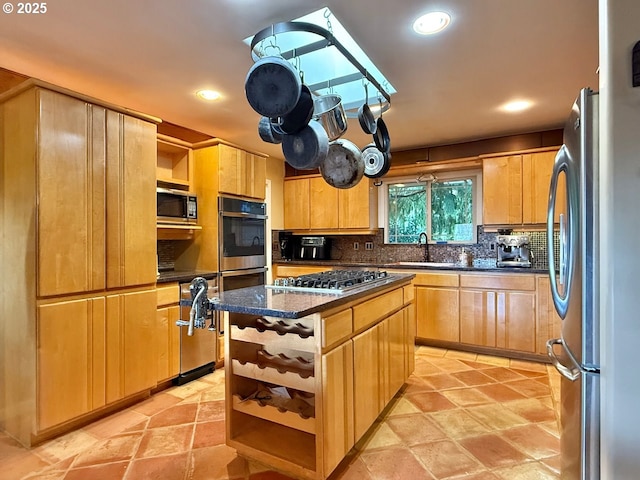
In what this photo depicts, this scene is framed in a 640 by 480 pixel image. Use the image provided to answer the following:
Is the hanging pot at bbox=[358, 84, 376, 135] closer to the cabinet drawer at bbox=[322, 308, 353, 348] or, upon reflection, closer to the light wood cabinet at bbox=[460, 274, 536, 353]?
the cabinet drawer at bbox=[322, 308, 353, 348]

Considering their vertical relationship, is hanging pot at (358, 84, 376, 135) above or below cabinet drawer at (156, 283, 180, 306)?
above

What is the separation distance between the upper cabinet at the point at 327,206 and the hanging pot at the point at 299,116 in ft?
8.84

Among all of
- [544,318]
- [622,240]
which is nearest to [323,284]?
[622,240]

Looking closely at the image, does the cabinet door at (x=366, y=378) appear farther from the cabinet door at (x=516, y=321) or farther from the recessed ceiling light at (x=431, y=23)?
the cabinet door at (x=516, y=321)

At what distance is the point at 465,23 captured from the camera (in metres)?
1.86

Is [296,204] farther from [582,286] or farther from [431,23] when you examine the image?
[582,286]

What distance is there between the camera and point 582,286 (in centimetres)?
129

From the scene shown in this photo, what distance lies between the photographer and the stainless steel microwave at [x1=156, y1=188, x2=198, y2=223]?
297 centimetres

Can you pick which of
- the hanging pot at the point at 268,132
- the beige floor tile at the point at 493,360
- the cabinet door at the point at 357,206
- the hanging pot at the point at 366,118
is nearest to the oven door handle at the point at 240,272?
the cabinet door at the point at 357,206

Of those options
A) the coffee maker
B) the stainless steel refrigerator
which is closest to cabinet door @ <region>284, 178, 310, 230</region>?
the coffee maker

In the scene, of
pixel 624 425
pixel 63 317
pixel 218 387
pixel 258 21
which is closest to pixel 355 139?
pixel 258 21

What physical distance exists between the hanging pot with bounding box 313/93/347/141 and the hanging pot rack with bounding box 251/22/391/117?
244mm

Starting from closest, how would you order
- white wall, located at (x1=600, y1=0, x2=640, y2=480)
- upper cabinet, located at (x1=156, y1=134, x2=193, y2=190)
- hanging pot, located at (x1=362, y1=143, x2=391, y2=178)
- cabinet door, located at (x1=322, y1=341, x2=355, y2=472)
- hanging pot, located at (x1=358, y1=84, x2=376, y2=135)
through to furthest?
1. white wall, located at (x1=600, y1=0, x2=640, y2=480)
2. cabinet door, located at (x1=322, y1=341, x2=355, y2=472)
3. hanging pot, located at (x1=358, y1=84, x2=376, y2=135)
4. hanging pot, located at (x1=362, y1=143, x2=391, y2=178)
5. upper cabinet, located at (x1=156, y1=134, x2=193, y2=190)

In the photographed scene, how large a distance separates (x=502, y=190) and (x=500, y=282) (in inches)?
41.1
